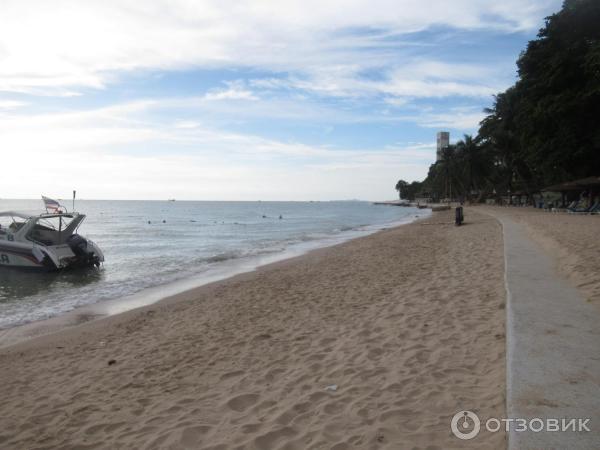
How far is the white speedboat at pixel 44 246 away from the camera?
14984 millimetres

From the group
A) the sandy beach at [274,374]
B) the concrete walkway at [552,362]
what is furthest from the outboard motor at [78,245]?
the concrete walkway at [552,362]

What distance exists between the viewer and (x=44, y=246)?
49.7ft

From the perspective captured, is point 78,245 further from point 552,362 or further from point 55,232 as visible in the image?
point 552,362

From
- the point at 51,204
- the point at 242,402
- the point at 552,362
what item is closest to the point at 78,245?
the point at 51,204

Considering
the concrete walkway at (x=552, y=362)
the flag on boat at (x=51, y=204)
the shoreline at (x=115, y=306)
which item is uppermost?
the flag on boat at (x=51, y=204)

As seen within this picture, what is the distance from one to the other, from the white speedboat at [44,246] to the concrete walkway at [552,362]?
14.9 m

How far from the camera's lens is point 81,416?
3896mm

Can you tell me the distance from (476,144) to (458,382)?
68.6m

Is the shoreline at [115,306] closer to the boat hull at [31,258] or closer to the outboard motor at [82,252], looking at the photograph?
the outboard motor at [82,252]

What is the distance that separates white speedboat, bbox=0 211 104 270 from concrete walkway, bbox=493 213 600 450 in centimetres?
1495

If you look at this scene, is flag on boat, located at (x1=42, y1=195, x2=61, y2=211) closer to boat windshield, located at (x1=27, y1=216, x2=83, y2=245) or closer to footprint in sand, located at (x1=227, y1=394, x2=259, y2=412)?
boat windshield, located at (x1=27, y1=216, x2=83, y2=245)

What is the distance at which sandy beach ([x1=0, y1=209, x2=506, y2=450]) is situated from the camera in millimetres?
3314

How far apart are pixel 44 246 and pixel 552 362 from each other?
53.6 feet

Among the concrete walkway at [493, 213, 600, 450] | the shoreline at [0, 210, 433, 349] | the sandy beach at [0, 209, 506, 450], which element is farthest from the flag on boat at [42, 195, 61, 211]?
the concrete walkway at [493, 213, 600, 450]
